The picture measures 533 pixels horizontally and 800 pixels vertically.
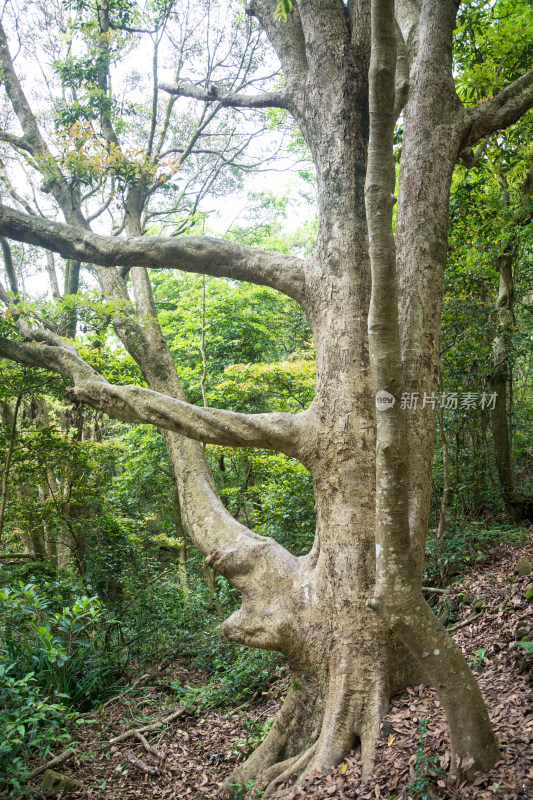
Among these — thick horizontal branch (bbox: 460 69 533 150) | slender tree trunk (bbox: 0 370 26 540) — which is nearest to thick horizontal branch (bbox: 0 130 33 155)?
slender tree trunk (bbox: 0 370 26 540)

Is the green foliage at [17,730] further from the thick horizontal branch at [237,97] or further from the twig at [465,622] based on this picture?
the thick horizontal branch at [237,97]

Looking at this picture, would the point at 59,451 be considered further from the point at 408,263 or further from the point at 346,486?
the point at 408,263

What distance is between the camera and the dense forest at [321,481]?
2.39 metres

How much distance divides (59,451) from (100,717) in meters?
3.21

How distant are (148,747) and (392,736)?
7.39 feet

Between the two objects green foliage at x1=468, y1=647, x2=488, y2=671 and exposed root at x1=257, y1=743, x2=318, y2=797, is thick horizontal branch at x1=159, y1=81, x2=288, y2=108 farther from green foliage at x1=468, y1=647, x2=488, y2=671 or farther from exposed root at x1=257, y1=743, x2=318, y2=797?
exposed root at x1=257, y1=743, x2=318, y2=797

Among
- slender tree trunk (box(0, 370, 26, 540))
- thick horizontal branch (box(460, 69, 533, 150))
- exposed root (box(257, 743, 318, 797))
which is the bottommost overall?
exposed root (box(257, 743, 318, 797))

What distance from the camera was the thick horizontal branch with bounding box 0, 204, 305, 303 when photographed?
3.78 metres

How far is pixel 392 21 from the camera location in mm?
2146

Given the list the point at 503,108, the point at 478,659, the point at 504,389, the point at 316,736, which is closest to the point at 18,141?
the point at 503,108

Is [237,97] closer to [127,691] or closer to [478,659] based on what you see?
[478,659]

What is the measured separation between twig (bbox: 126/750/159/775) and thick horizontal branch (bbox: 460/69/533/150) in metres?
5.09

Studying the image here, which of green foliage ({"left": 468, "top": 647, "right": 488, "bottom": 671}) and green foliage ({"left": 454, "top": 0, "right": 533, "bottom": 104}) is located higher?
green foliage ({"left": 454, "top": 0, "right": 533, "bottom": 104})

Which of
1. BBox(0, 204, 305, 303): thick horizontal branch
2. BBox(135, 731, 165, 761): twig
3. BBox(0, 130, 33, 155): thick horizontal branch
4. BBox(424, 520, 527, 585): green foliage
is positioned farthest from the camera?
BBox(0, 130, 33, 155): thick horizontal branch
